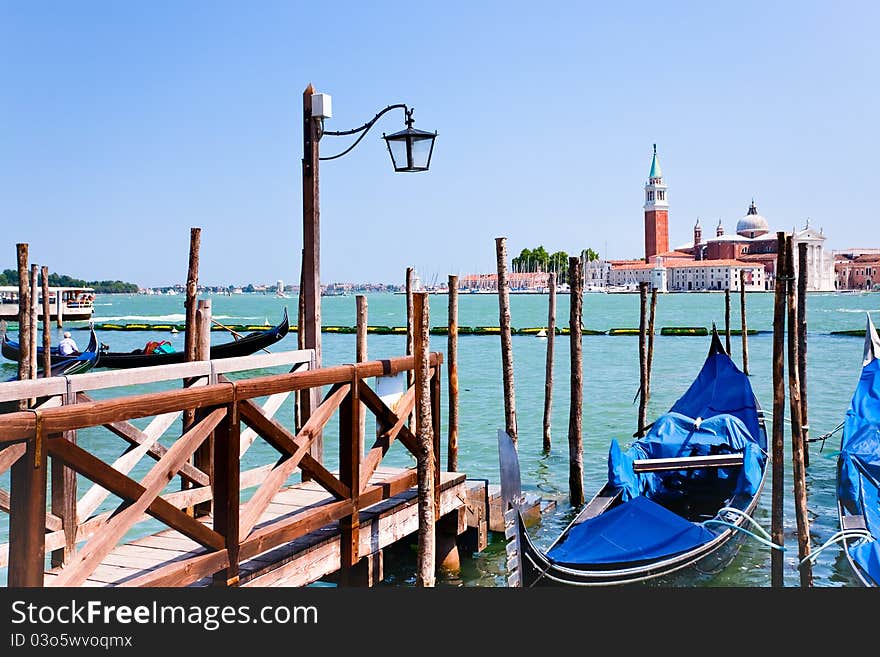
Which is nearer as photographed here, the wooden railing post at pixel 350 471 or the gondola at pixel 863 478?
the wooden railing post at pixel 350 471

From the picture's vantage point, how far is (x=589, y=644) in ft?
7.29

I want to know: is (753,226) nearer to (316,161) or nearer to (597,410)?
(597,410)

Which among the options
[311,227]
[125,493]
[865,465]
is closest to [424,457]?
[311,227]

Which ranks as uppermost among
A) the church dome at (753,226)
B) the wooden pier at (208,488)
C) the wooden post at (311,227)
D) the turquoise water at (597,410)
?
the church dome at (753,226)

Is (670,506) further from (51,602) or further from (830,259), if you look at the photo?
(830,259)

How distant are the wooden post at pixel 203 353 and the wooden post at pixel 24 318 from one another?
374 cm

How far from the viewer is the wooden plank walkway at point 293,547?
8.47ft

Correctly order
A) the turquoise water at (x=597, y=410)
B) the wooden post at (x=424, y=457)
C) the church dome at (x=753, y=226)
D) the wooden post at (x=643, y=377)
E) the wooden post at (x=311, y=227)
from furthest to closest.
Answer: the church dome at (x=753, y=226) → the wooden post at (x=643, y=377) → the turquoise water at (x=597, y=410) → the wooden post at (x=311, y=227) → the wooden post at (x=424, y=457)

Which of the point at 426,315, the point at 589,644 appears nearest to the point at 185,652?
the point at 589,644

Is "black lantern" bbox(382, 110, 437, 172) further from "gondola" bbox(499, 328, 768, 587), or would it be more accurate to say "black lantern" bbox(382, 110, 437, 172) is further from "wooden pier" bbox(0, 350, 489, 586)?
"gondola" bbox(499, 328, 768, 587)

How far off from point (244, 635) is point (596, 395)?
423 inches

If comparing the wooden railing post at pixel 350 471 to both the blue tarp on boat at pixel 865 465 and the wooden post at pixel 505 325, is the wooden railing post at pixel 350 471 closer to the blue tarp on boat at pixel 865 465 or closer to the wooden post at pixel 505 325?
the blue tarp on boat at pixel 865 465

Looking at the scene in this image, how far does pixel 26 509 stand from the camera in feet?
6.35

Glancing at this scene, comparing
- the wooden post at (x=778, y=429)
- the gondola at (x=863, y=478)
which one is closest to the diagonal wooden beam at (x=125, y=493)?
the wooden post at (x=778, y=429)
